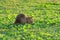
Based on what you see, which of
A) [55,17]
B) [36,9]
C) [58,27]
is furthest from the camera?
[36,9]

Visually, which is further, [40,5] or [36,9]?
[40,5]

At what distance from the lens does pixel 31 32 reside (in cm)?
1105

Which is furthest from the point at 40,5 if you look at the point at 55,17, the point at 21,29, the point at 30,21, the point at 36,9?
the point at 21,29

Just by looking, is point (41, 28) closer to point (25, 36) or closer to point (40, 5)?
point (25, 36)

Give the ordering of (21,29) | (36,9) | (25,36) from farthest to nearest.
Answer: (36,9) < (21,29) < (25,36)

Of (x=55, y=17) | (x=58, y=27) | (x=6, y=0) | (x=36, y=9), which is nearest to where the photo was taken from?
(x=58, y=27)

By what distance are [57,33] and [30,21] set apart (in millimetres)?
1920

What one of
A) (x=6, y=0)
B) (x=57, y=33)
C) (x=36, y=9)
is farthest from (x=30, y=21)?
(x=6, y=0)

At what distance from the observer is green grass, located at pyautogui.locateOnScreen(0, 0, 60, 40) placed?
1059 centimetres

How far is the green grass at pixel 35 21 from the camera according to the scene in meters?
10.6

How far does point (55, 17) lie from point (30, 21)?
2.11 meters

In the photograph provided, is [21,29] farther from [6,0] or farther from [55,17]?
[6,0]

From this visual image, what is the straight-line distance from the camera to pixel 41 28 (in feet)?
38.7

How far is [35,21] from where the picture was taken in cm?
1319
